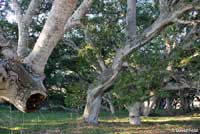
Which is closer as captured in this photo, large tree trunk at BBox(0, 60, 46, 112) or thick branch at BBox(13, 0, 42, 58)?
large tree trunk at BBox(0, 60, 46, 112)

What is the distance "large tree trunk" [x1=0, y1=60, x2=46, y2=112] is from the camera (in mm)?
3525

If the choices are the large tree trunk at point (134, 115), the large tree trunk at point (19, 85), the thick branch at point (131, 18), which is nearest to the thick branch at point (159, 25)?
the thick branch at point (131, 18)

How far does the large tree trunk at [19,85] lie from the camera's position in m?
3.53

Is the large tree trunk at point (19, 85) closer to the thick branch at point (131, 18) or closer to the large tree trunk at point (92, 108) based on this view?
the thick branch at point (131, 18)

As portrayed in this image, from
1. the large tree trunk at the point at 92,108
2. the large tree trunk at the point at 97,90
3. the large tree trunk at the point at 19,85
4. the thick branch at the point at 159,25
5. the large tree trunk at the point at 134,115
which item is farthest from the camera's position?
the large tree trunk at the point at 134,115

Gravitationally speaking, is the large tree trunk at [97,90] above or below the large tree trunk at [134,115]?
above

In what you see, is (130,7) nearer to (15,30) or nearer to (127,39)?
(127,39)

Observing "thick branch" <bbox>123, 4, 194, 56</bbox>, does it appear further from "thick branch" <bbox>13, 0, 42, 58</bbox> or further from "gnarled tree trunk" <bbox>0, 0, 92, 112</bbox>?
"gnarled tree trunk" <bbox>0, 0, 92, 112</bbox>

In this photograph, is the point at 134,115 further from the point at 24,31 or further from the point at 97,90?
the point at 24,31

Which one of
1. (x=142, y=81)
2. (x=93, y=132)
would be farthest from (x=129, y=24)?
(x=93, y=132)

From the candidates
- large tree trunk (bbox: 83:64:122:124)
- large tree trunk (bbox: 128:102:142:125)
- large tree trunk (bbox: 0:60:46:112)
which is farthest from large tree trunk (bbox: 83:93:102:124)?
large tree trunk (bbox: 0:60:46:112)

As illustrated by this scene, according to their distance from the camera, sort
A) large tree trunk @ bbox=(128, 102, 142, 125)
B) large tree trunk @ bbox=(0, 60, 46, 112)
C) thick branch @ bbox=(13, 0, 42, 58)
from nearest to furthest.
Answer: large tree trunk @ bbox=(0, 60, 46, 112) < thick branch @ bbox=(13, 0, 42, 58) < large tree trunk @ bbox=(128, 102, 142, 125)

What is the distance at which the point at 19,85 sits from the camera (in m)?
3.56

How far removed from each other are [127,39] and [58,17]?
11.9 meters
